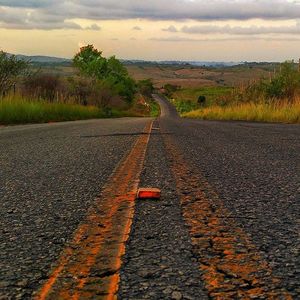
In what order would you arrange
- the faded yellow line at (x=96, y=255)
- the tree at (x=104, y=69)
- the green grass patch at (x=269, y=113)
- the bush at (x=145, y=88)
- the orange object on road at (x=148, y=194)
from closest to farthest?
1. the faded yellow line at (x=96, y=255)
2. the orange object on road at (x=148, y=194)
3. the green grass patch at (x=269, y=113)
4. the tree at (x=104, y=69)
5. the bush at (x=145, y=88)

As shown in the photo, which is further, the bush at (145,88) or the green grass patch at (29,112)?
the bush at (145,88)

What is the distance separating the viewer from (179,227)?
2305 millimetres

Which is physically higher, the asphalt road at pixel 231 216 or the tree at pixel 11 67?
the tree at pixel 11 67

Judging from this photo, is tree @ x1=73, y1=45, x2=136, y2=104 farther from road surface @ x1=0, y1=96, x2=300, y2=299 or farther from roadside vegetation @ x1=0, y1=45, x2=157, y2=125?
road surface @ x1=0, y1=96, x2=300, y2=299

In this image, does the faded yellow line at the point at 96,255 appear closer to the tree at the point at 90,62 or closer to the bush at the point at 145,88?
the tree at the point at 90,62

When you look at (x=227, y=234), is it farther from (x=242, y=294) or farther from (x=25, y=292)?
(x=25, y=292)

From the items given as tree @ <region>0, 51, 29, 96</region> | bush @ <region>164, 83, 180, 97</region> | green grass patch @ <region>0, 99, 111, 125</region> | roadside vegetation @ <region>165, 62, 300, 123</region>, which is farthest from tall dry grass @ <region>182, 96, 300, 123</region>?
bush @ <region>164, 83, 180, 97</region>

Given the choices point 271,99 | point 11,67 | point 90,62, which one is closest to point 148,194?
point 271,99

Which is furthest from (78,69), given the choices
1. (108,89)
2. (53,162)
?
(53,162)

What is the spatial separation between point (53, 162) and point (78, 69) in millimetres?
69222

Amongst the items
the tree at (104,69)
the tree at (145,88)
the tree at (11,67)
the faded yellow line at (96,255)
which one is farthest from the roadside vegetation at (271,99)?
the tree at (145,88)

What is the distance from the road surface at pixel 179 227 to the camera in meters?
1.58

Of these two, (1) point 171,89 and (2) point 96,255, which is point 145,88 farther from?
(2) point 96,255

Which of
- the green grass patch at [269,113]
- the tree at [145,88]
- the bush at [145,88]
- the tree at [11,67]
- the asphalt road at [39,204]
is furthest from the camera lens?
the tree at [145,88]
